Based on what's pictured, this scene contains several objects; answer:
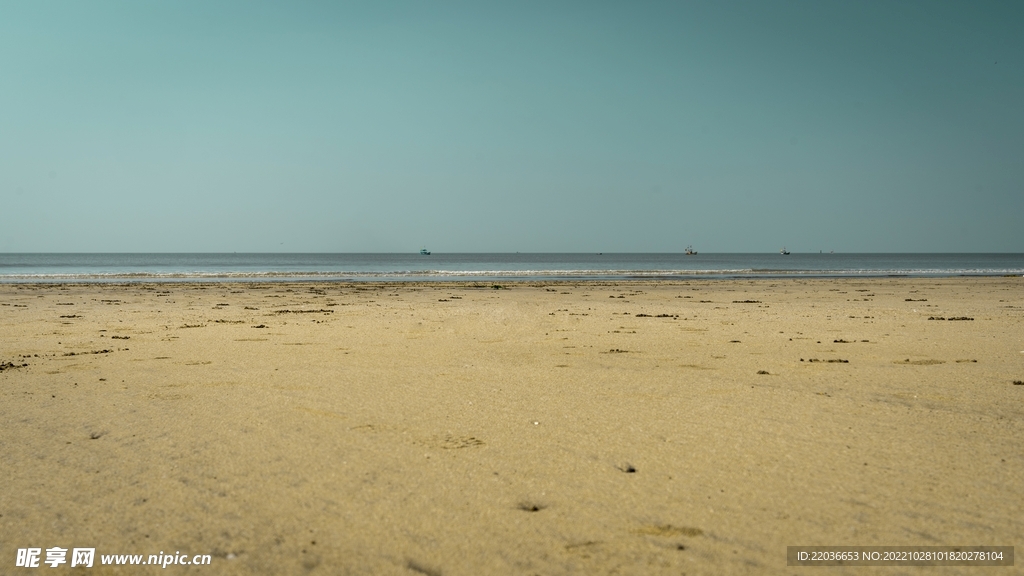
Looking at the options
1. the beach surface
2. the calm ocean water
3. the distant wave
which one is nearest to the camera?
the beach surface

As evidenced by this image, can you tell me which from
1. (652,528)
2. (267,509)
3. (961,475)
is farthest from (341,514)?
(961,475)

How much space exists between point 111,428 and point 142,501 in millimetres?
1465

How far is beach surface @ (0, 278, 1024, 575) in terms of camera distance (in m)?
2.68

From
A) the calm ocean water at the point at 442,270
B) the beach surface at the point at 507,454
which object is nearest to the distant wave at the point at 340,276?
the calm ocean water at the point at 442,270

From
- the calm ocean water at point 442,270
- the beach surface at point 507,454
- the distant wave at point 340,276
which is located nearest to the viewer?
the beach surface at point 507,454

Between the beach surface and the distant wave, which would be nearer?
the beach surface

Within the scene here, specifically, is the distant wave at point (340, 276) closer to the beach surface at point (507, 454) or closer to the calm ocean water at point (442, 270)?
the calm ocean water at point (442, 270)

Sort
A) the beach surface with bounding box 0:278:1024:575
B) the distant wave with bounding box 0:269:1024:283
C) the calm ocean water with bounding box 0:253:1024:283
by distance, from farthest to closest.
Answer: the calm ocean water with bounding box 0:253:1024:283 < the distant wave with bounding box 0:269:1024:283 < the beach surface with bounding box 0:278:1024:575

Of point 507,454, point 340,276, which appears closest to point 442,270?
point 340,276

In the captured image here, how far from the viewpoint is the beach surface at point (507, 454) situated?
2678 mm

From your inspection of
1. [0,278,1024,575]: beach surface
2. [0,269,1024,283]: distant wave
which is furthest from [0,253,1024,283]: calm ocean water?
[0,278,1024,575]: beach surface

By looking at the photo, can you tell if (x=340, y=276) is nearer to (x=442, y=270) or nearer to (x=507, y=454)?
(x=442, y=270)

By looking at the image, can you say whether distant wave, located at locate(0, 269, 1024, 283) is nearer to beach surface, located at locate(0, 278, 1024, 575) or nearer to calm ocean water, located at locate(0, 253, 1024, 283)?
calm ocean water, located at locate(0, 253, 1024, 283)

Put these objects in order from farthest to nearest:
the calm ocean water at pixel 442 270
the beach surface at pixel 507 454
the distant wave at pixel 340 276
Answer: the calm ocean water at pixel 442 270 < the distant wave at pixel 340 276 < the beach surface at pixel 507 454
